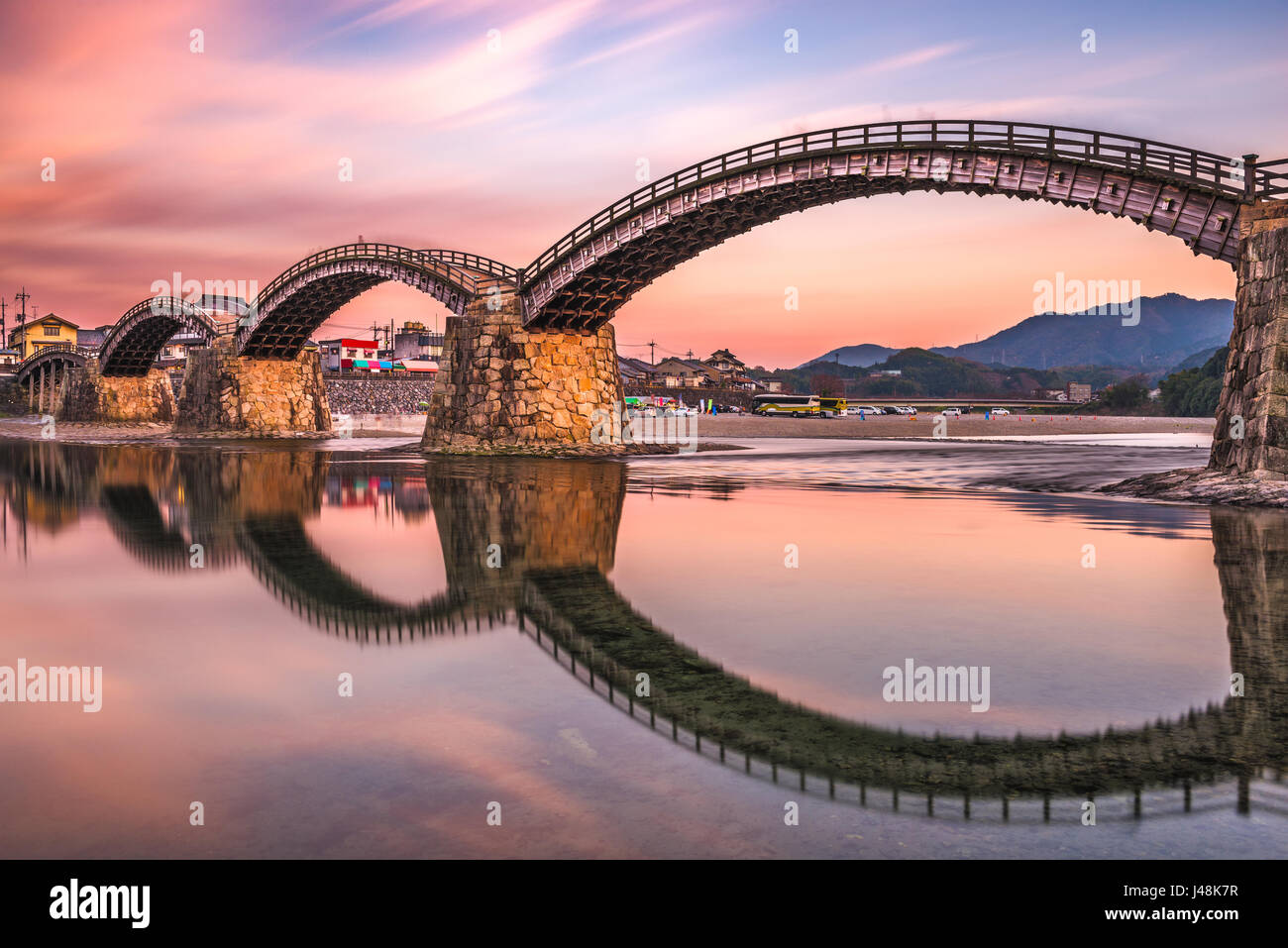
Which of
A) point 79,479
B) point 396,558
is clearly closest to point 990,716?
point 396,558

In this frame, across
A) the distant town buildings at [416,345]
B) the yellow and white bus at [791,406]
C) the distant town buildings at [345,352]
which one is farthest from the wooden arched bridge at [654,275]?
Answer: the distant town buildings at [416,345]

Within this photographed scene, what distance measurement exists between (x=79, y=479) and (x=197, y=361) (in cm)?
5180

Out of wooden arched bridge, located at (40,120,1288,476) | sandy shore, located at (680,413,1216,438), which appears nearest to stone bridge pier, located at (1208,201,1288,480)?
wooden arched bridge, located at (40,120,1288,476)

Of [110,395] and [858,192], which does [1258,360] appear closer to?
[858,192]

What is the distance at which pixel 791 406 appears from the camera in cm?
13312

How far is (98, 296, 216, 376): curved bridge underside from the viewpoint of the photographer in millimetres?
81312

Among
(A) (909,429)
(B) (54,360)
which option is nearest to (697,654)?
(A) (909,429)

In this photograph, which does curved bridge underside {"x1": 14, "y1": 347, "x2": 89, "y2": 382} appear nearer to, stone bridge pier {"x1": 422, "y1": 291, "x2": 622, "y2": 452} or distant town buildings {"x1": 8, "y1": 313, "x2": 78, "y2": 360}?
distant town buildings {"x1": 8, "y1": 313, "x2": 78, "y2": 360}

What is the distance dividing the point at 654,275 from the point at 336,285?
93.1ft

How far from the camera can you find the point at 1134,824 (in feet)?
16.9

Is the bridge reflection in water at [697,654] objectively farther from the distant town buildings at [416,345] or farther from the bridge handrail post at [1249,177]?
the distant town buildings at [416,345]

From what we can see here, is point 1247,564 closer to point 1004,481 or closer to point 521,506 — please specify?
point 521,506

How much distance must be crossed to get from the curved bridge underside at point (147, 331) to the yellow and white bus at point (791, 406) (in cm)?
7451

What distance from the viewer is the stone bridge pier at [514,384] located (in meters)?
47.9
